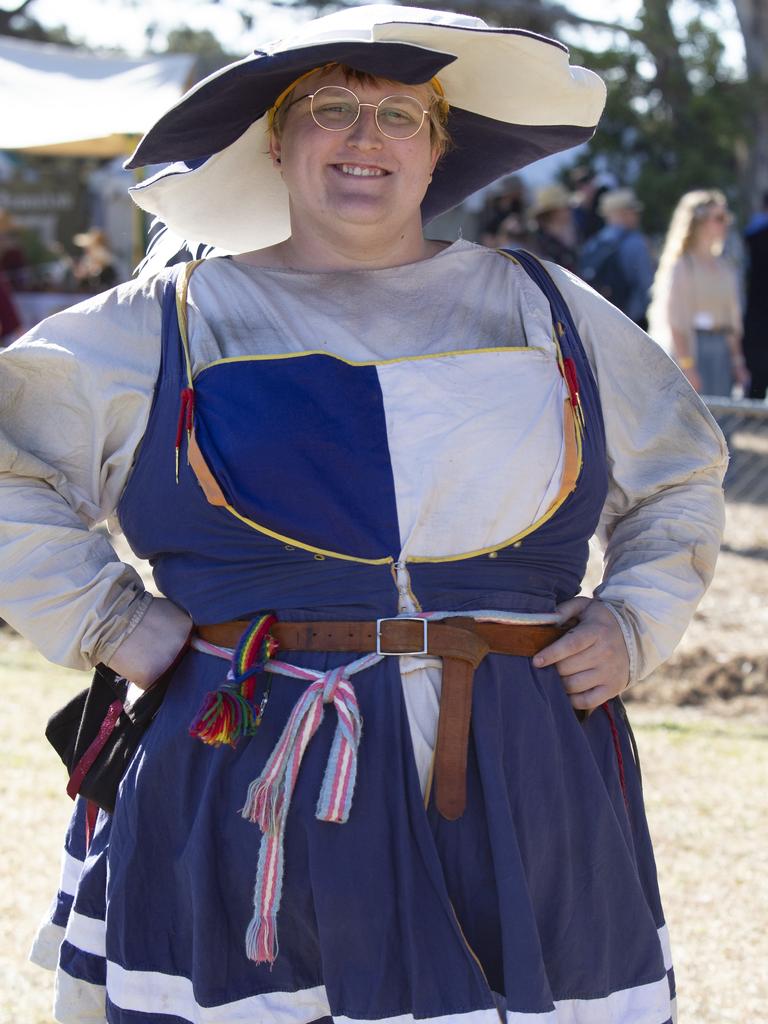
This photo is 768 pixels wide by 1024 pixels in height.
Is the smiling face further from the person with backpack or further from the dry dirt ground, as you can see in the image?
the person with backpack

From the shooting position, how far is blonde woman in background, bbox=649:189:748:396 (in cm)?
838

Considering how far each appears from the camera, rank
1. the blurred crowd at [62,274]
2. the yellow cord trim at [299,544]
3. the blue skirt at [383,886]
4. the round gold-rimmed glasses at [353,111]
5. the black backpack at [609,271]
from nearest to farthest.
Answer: the blue skirt at [383,886] → the yellow cord trim at [299,544] → the round gold-rimmed glasses at [353,111] → the black backpack at [609,271] → the blurred crowd at [62,274]

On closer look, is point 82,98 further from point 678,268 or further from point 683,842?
point 683,842

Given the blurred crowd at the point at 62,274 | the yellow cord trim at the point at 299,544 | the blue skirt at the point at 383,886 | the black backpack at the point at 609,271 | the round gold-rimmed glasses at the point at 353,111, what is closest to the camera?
the blue skirt at the point at 383,886

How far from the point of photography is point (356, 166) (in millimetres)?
2211

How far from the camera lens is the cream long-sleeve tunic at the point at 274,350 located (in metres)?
2.14

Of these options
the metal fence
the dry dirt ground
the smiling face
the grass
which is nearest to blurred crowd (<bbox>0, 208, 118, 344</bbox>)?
the metal fence

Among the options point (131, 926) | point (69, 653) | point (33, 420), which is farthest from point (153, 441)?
point (131, 926)

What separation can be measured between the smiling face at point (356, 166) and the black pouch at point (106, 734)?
0.78 meters

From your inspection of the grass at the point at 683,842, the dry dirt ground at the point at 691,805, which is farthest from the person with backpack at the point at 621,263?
the grass at the point at 683,842

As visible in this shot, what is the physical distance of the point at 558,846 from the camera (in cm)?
211

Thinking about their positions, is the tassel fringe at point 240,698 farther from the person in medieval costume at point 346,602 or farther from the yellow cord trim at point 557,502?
the yellow cord trim at point 557,502

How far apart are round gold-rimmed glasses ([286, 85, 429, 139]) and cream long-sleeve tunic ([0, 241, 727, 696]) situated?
229 millimetres

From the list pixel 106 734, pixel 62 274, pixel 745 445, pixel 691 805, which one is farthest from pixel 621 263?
pixel 106 734
